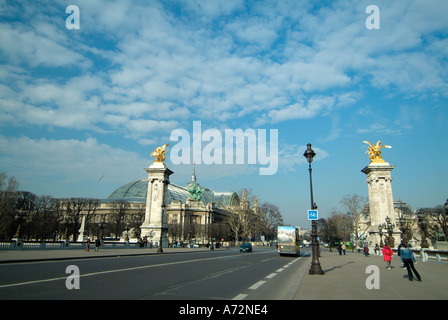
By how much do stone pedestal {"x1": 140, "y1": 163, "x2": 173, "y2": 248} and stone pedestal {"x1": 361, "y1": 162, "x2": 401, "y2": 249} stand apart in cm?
3396

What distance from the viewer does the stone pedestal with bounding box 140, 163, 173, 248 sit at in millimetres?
50906

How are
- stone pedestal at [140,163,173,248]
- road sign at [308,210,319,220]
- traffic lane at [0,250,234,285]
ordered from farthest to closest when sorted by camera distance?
1. stone pedestal at [140,163,173,248]
2. road sign at [308,210,319,220]
3. traffic lane at [0,250,234,285]

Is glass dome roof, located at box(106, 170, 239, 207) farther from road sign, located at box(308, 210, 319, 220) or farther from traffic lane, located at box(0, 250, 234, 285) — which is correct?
road sign, located at box(308, 210, 319, 220)

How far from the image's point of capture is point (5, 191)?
2084 inches

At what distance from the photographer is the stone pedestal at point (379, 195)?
48.5 metres

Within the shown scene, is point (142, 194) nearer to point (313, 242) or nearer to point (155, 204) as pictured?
point (155, 204)

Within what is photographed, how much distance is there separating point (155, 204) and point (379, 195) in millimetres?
36836

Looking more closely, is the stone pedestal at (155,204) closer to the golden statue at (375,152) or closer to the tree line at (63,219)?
the tree line at (63,219)

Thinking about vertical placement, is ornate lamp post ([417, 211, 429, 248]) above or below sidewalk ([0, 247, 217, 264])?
above

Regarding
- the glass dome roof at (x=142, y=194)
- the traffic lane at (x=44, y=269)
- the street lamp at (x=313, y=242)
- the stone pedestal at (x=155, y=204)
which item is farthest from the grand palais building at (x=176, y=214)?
the street lamp at (x=313, y=242)

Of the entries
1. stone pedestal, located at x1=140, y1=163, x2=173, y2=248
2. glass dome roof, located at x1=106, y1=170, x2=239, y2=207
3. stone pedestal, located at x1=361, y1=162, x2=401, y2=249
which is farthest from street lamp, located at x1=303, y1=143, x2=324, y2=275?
glass dome roof, located at x1=106, y1=170, x2=239, y2=207

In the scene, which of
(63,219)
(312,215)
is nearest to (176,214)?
(63,219)

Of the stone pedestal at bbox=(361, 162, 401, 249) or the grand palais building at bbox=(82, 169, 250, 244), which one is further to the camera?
the grand palais building at bbox=(82, 169, 250, 244)
